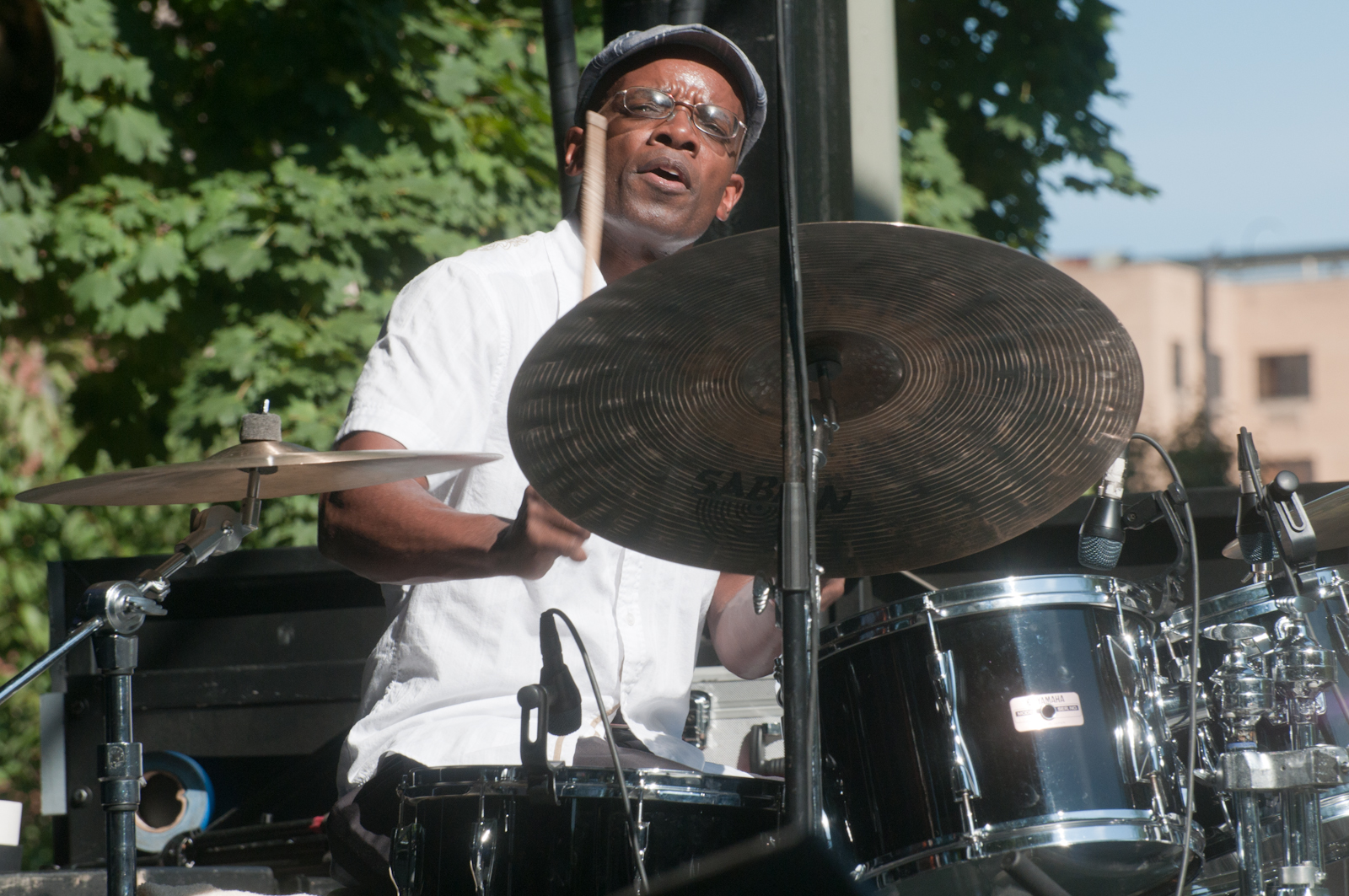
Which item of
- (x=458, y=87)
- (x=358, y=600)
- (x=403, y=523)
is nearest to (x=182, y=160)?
(x=458, y=87)

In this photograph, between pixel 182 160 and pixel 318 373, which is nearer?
pixel 318 373

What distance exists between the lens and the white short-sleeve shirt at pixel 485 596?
205cm

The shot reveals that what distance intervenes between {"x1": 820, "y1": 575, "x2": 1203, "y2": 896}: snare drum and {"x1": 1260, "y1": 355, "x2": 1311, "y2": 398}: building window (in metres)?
35.8

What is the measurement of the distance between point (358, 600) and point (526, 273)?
1.25m

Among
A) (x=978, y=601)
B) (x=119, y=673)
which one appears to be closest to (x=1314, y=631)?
(x=978, y=601)

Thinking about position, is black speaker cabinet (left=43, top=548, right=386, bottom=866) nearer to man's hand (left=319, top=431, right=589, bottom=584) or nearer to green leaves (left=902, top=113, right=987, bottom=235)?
man's hand (left=319, top=431, right=589, bottom=584)

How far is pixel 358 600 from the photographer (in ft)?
10.6

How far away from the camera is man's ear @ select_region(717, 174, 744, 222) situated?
2701mm

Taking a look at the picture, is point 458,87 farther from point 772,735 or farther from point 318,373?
point 772,735

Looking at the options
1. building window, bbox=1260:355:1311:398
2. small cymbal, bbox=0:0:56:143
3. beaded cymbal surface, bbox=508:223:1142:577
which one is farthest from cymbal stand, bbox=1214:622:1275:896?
building window, bbox=1260:355:1311:398

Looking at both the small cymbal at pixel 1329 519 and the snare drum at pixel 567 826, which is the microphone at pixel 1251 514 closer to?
the small cymbal at pixel 1329 519

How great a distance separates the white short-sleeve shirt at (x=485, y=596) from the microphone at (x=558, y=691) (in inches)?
11.3

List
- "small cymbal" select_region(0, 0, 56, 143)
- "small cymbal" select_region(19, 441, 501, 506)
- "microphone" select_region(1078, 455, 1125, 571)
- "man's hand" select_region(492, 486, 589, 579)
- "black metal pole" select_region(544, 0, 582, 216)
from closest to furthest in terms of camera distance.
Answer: "small cymbal" select_region(0, 0, 56, 143) → "man's hand" select_region(492, 486, 589, 579) → "small cymbal" select_region(19, 441, 501, 506) → "microphone" select_region(1078, 455, 1125, 571) → "black metal pole" select_region(544, 0, 582, 216)

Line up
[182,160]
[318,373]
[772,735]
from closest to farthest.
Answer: [772,735]
[318,373]
[182,160]
